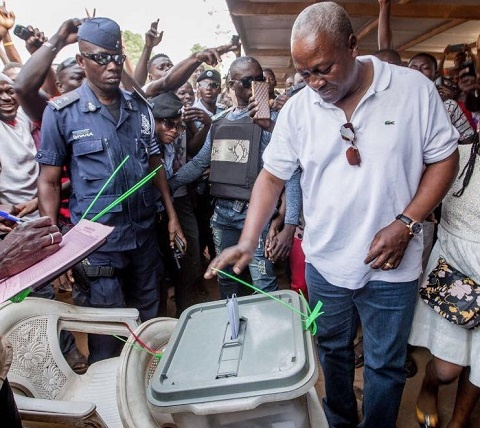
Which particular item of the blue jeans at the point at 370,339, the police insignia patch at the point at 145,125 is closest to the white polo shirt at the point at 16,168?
the police insignia patch at the point at 145,125

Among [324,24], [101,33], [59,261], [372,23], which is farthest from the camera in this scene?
[372,23]

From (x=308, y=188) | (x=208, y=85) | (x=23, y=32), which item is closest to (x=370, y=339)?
(x=308, y=188)

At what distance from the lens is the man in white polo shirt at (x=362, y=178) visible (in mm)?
1475

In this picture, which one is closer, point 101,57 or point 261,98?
point 101,57

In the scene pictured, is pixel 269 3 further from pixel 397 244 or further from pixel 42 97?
pixel 397 244

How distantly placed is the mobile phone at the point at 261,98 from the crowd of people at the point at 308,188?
32 mm

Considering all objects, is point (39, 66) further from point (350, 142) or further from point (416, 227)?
point (416, 227)

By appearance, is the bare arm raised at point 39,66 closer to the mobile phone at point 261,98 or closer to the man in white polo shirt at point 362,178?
the mobile phone at point 261,98

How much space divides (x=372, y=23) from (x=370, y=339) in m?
6.01

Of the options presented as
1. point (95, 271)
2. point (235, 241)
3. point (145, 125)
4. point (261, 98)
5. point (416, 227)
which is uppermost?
point (261, 98)

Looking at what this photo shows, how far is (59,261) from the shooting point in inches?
49.0

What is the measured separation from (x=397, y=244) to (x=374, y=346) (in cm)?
54

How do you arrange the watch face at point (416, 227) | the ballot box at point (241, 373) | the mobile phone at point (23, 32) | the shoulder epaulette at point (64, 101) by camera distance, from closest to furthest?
the ballot box at point (241, 373), the watch face at point (416, 227), the shoulder epaulette at point (64, 101), the mobile phone at point (23, 32)

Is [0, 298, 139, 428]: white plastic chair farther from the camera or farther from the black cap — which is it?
the camera
